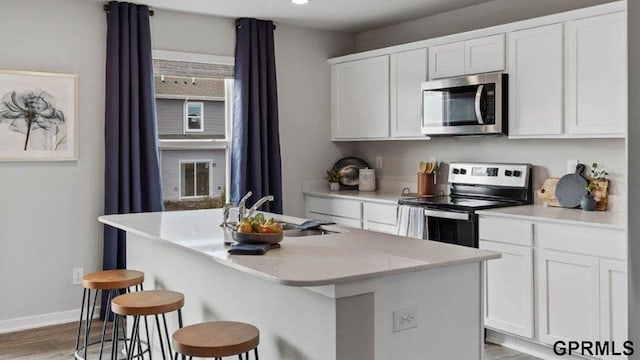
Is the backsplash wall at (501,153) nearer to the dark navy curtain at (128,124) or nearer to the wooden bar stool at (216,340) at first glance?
the dark navy curtain at (128,124)

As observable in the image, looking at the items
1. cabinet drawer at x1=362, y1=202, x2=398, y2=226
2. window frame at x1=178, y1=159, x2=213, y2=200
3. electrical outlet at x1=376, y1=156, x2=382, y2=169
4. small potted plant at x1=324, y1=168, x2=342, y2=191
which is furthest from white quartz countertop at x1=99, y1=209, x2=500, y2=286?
electrical outlet at x1=376, y1=156, x2=382, y2=169

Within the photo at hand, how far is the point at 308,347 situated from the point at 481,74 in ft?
8.79

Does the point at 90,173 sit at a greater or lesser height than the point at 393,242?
greater

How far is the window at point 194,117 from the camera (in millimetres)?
5199

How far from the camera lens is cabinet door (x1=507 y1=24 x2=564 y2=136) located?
3.80 metres

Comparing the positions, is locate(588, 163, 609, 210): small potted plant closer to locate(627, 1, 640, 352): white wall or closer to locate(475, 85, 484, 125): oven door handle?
locate(475, 85, 484, 125): oven door handle

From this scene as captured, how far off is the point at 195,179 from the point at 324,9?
1.84 m

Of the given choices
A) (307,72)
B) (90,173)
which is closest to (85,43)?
(90,173)

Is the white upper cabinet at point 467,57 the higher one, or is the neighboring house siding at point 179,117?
the white upper cabinet at point 467,57

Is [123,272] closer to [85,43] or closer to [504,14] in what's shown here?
[85,43]

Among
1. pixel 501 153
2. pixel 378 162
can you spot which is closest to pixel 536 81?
pixel 501 153

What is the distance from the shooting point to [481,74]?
4.21 metres

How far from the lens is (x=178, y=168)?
518cm

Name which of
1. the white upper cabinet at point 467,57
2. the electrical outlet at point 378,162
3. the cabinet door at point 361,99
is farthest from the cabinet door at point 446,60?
the electrical outlet at point 378,162
